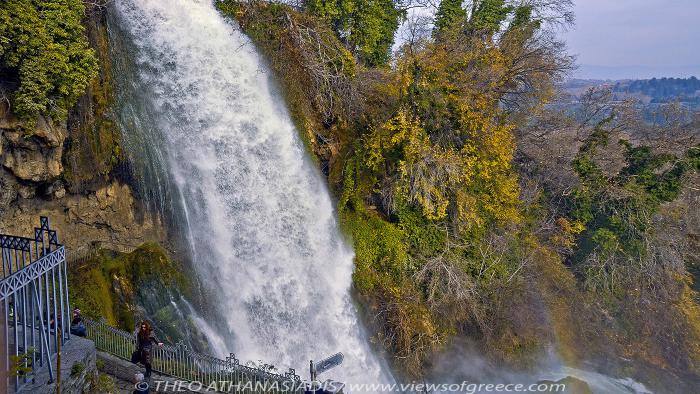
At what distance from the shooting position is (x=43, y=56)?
33.2 feet

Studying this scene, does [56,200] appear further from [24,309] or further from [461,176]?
[461,176]

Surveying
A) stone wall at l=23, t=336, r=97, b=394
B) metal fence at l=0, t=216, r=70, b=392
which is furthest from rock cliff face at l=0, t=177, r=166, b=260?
stone wall at l=23, t=336, r=97, b=394

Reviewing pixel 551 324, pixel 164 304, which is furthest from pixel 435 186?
pixel 164 304

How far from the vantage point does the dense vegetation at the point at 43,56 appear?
9758 millimetres

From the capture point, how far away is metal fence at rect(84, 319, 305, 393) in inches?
373

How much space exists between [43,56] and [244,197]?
5.74 metres

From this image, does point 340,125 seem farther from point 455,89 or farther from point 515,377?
point 515,377

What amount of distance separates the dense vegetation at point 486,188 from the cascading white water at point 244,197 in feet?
3.92

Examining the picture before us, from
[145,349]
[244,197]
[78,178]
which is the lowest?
[145,349]

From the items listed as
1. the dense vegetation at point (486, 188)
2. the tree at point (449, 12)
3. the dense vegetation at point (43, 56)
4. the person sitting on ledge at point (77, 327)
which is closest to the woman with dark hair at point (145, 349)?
the person sitting on ledge at point (77, 327)

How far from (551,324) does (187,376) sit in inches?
554

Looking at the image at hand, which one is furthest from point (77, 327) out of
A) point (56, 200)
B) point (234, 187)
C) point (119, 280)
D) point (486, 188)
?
point (486, 188)

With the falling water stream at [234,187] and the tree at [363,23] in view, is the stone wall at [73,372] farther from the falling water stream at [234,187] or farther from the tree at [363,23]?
the tree at [363,23]

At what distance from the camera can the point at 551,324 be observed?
18.4 m
